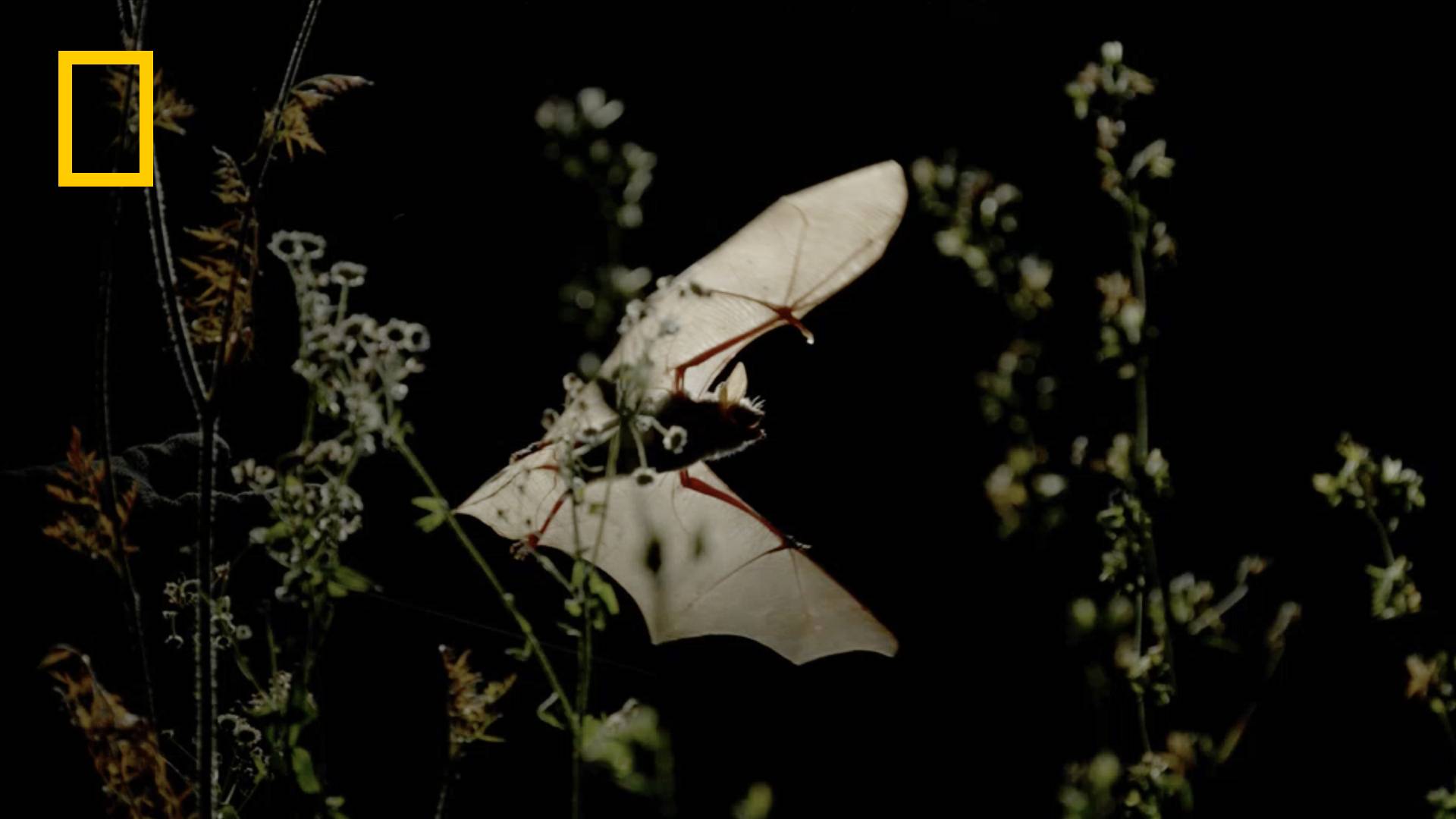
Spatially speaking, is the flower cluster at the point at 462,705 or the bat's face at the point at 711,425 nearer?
the flower cluster at the point at 462,705

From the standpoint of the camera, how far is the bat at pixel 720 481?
0.96 meters

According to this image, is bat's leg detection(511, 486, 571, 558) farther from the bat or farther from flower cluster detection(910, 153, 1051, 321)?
flower cluster detection(910, 153, 1051, 321)

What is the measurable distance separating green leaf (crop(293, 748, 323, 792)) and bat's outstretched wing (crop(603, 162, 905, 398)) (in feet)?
1.41

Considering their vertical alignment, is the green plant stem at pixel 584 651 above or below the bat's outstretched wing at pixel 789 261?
below

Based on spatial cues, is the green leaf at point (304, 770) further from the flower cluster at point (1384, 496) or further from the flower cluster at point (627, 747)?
the flower cluster at point (1384, 496)

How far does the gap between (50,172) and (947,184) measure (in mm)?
1121

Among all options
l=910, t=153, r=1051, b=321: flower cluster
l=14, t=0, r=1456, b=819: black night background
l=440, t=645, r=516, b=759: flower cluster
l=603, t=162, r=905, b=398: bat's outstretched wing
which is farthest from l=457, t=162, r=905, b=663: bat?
l=910, t=153, r=1051, b=321: flower cluster

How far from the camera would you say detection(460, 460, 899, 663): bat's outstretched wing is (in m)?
0.98

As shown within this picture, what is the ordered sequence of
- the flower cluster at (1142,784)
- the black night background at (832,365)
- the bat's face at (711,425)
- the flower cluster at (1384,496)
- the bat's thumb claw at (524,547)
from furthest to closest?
the black night background at (832,365) → the bat's face at (711,425) → the bat's thumb claw at (524,547) → the flower cluster at (1384,496) → the flower cluster at (1142,784)

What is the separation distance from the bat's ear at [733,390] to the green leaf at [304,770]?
A: 0.43 m

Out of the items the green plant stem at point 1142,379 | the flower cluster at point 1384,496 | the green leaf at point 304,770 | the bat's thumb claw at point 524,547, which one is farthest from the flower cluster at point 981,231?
the green leaf at point 304,770

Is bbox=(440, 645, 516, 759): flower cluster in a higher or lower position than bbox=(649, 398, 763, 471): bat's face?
lower

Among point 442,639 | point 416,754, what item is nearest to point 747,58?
point 442,639

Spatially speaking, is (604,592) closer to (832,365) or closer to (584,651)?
(584,651)
